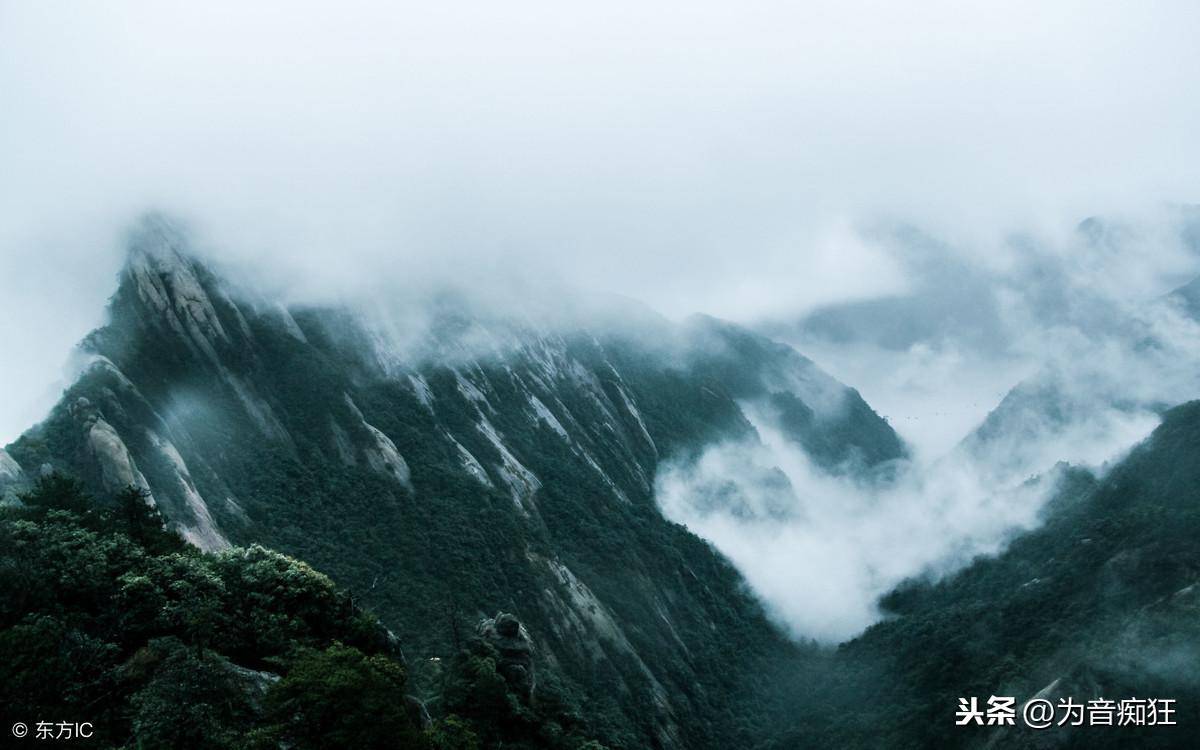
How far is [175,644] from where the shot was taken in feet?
161

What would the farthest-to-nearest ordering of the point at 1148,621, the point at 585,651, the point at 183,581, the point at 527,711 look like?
the point at 585,651, the point at 1148,621, the point at 527,711, the point at 183,581

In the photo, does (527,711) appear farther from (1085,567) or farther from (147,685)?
(1085,567)

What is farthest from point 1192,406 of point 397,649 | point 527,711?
point 397,649

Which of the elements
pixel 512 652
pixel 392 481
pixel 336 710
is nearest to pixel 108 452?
pixel 512 652

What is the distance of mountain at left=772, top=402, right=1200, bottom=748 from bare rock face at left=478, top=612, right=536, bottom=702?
62805 millimetres

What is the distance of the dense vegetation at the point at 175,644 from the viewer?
43.9 m

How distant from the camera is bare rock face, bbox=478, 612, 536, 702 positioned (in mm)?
88438

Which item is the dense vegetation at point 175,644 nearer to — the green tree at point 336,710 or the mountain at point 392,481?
the green tree at point 336,710

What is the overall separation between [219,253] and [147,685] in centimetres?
11667

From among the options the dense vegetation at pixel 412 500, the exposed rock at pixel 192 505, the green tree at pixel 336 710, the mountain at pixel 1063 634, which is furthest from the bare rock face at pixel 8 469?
the mountain at pixel 1063 634

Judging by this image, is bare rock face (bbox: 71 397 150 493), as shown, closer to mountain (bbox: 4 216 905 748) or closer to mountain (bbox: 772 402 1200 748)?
mountain (bbox: 4 216 905 748)

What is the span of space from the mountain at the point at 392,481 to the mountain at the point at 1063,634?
24886mm

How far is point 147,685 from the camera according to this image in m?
46.9

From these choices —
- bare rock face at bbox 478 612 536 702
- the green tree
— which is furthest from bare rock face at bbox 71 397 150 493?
the green tree
